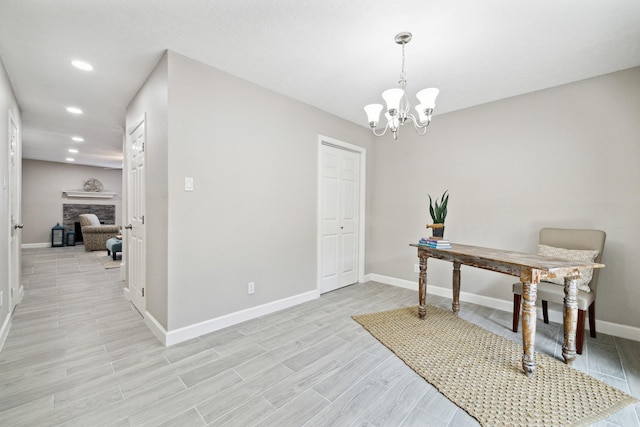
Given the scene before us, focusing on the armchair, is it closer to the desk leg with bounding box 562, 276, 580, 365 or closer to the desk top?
the desk top

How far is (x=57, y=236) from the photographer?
741 cm

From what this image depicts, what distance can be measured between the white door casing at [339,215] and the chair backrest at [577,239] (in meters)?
2.22

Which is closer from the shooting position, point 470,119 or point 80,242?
point 470,119

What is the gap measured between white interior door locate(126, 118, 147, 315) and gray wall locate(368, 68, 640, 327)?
3.20 metres

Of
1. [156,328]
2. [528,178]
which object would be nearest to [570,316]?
[528,178]

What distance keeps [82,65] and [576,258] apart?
15.8ft

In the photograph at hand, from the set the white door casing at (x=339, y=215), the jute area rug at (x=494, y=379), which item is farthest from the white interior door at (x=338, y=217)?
the jute area rug at (x=494, y=379)

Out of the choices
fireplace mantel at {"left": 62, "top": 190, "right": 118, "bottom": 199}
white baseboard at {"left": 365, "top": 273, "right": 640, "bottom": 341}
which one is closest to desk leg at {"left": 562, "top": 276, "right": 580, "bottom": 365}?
white baseboard at {"left": 365, "top": 273, "right": 640, "bottom": 341}

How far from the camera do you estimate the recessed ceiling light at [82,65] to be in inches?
96.1

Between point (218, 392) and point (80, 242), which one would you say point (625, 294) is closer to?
point (218, 392)

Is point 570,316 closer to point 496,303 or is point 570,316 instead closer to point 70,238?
point 496,303

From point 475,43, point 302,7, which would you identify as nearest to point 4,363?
point 302,7

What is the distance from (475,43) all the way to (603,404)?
2514 millimetres

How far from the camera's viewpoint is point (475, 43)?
2072 millimetres
